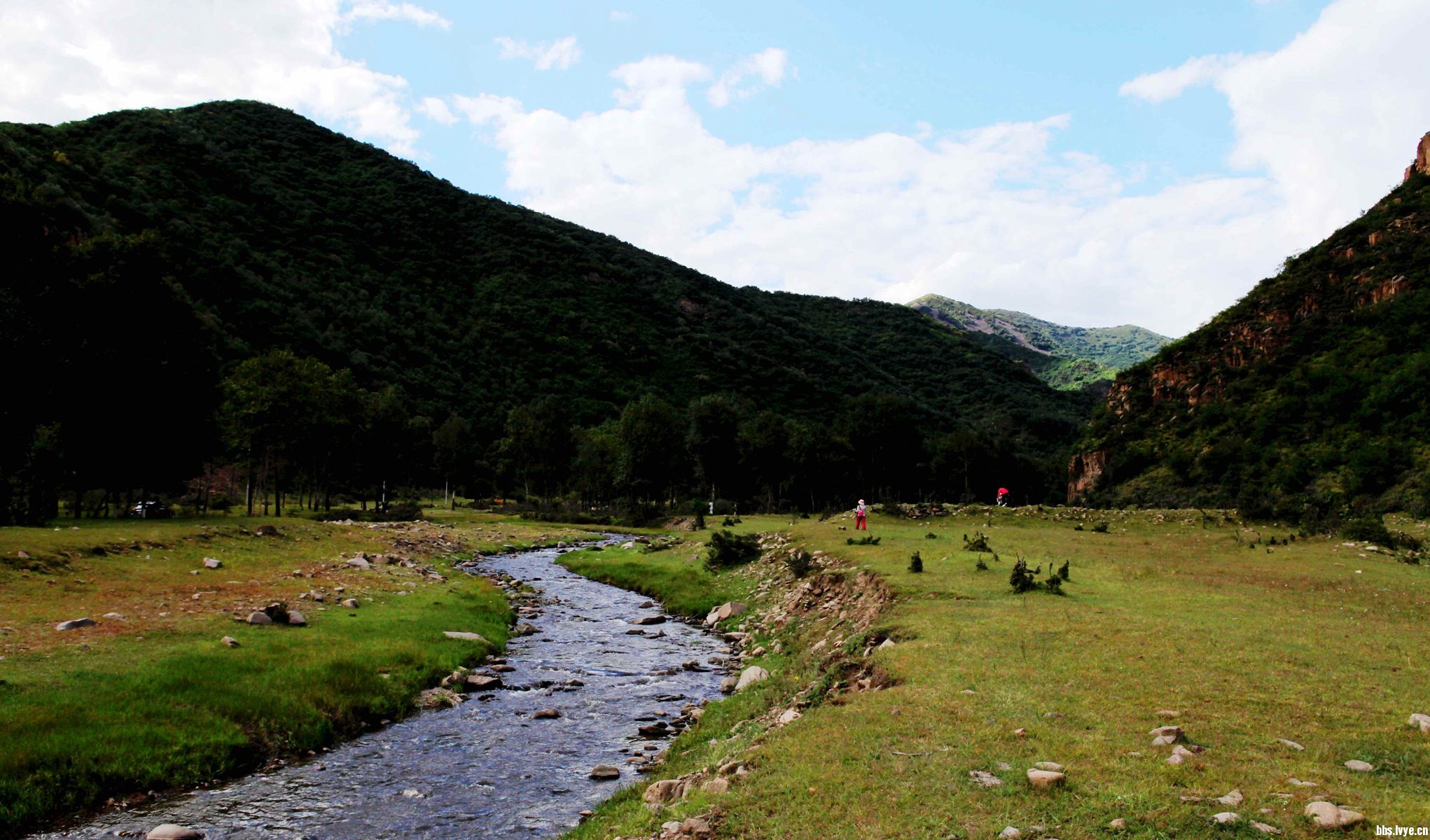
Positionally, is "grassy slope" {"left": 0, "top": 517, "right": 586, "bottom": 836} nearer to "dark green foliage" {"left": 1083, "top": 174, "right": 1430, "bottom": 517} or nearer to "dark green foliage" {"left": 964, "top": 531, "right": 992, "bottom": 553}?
"dark green foliage" {"left": 964, "top": 531, "right": 992, "bottom": 553}

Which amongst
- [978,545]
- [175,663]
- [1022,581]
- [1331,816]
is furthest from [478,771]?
[978,545]

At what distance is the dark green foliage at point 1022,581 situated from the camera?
22391 mm

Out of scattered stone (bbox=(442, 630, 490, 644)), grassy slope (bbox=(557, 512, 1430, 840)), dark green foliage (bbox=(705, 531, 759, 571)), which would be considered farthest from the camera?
dark green foliage (bbox=(705, 531, 759, 571))

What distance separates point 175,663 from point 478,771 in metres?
8.12

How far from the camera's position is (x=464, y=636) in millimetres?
24172

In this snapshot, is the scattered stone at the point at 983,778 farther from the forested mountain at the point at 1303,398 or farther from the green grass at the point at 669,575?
the forested mountain at the point at 1303,398

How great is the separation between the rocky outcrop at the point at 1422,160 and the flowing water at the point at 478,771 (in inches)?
3807

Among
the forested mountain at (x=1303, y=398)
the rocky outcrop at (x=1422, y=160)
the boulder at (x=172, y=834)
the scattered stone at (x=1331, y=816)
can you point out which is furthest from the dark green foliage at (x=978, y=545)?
the rocky outcrop at (x=1422, y=160)

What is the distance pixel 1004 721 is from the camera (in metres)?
11.1

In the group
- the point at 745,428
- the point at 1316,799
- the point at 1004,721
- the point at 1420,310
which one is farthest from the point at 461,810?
the point at 745,428

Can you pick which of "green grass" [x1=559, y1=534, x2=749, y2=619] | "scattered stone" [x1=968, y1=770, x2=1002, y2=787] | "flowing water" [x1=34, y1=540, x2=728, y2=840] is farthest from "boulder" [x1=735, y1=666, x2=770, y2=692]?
"green grass" [x1=559, y1=534, x2=749, y2=619]

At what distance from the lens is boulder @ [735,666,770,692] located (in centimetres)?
1853

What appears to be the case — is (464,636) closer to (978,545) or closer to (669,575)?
(669,575)

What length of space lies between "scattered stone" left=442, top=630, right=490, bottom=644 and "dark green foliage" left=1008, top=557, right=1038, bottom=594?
1810 cm
